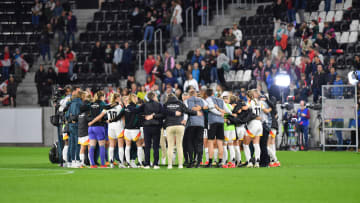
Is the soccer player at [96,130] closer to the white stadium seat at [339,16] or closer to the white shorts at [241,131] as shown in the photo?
the white shorts at [241,131]

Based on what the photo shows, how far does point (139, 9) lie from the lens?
38.5 m

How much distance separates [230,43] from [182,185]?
19.4m

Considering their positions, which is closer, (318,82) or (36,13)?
(318,82)

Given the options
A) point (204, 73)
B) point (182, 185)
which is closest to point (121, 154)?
point (182, 185)

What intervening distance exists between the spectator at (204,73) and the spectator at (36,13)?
1336cm

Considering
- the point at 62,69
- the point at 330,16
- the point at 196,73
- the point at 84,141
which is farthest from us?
the point at 62,69

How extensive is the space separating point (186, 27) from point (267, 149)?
19052 mm

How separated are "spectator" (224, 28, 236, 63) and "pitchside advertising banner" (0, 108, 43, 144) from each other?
895 cm

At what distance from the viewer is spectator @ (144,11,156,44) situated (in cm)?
3691

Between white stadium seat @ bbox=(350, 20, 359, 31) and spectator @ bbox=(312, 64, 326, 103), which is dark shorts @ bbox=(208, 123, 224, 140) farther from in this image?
white stadium seat @ bbox=(350, 20, 359, 31)

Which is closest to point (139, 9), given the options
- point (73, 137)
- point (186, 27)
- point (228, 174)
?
point (186, 27)

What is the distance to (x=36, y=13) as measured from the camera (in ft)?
134

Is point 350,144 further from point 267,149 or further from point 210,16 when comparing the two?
point 210,16

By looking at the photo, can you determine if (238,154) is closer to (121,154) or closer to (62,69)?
(121,154)
